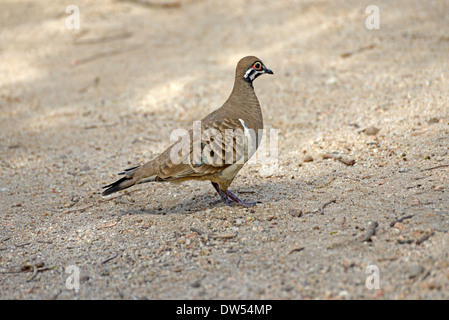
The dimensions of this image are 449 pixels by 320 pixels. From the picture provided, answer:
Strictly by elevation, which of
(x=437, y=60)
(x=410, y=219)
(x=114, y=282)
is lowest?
(x=114, y=282)

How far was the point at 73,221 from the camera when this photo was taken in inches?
181

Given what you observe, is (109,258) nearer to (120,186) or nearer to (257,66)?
(120,186)

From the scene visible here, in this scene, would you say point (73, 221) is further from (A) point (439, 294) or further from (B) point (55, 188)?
(A) point (439, 294)

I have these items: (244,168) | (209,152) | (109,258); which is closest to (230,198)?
(209,152)

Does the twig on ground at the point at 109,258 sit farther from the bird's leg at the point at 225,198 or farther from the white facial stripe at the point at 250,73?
the white facial stripe at the point at 250,73

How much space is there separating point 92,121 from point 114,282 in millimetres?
4319

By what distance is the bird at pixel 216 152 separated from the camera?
4.30 metres

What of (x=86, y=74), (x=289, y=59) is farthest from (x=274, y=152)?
(x=86, y=74)

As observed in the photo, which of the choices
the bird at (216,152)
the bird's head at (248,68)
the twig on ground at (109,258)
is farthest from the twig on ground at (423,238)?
the twig on ground at (109,258)

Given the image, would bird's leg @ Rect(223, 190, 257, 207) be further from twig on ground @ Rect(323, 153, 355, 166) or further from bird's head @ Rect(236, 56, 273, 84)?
twig on ground @ Rect(323, 153, 355, 166)

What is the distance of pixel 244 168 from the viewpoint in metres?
5.67

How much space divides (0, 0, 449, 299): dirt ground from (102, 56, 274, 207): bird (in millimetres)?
340

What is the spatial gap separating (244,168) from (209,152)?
4.66ft

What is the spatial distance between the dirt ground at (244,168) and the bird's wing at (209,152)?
1.43 ft
